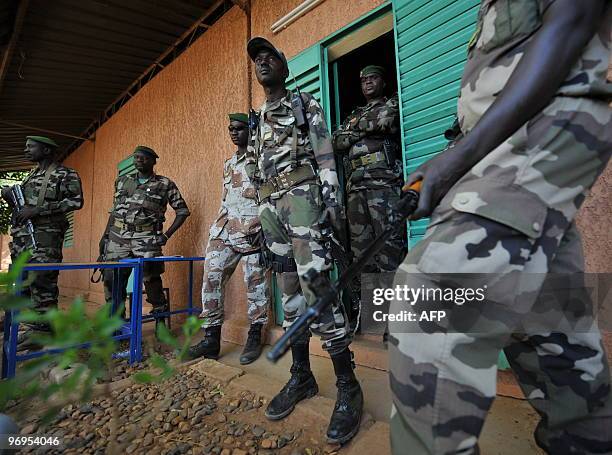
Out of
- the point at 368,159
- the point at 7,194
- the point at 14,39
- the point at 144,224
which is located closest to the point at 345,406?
the point at 368,159

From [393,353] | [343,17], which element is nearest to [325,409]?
[393,353]

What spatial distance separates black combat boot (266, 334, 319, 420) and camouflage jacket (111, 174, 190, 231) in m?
2.29

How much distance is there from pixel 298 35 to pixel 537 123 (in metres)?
2.73

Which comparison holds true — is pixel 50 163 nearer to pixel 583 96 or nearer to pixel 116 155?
pixel 116 155

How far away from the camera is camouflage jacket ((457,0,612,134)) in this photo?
0.67 metres

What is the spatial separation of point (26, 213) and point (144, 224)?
1166 millimetres

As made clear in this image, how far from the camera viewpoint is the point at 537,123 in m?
0.66

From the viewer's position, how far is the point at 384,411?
1.61 m

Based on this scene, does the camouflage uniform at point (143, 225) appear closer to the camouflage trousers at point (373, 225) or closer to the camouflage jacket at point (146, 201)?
the camouflage jacket at point (146, 201)

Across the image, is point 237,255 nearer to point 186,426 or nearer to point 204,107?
point 186,426

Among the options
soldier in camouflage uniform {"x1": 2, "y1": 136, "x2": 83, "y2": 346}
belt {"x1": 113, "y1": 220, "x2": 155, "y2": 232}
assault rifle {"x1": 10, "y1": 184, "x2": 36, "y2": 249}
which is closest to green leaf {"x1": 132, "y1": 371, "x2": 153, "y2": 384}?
belt {"x1": 113, "y1": 220, "x2": 155, "y2": 232}

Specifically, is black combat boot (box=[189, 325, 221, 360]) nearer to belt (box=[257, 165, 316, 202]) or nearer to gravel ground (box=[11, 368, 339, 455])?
gravel ground (box=[11, 368, 339, 455])

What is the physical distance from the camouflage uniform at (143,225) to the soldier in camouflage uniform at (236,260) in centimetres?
93

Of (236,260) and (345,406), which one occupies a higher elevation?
(236,260)
